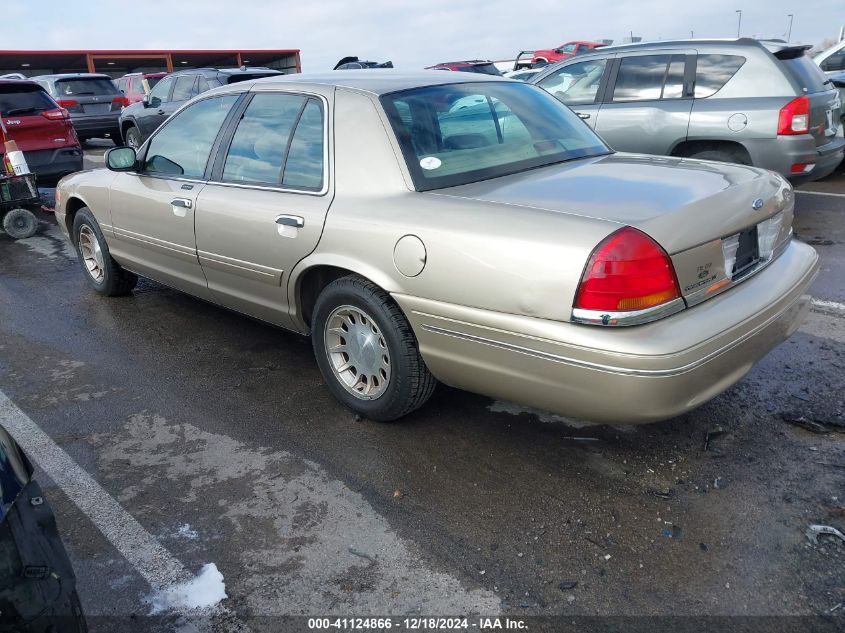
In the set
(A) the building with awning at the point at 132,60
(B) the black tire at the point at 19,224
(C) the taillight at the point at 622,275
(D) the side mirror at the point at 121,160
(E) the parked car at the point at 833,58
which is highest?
(A) the building with awning at the point at 132,60

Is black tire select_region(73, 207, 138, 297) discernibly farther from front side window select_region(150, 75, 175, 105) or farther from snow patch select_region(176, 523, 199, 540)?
front side window select_region(150, 75, 175, 105)

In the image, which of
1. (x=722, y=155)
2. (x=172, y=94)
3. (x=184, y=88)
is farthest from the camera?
(x=172, y=94)

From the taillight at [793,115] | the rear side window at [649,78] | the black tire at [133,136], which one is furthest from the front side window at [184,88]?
the taillight at [793,115]

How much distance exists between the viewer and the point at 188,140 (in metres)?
4.46

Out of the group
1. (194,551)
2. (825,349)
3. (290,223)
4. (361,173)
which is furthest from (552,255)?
(825,349)

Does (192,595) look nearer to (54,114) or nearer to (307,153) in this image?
(307,153)

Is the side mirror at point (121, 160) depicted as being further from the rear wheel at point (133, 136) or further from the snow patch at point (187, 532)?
the rear wheel at point (133, 136)

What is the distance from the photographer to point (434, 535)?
2713mm

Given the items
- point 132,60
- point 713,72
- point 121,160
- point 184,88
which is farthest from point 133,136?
point 132,60

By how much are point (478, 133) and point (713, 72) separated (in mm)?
4357

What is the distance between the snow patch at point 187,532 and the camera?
9.06ft

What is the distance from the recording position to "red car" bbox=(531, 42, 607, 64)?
83.7 ft

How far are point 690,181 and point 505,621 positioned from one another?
1.97m

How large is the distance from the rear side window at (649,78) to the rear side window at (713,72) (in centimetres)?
17
